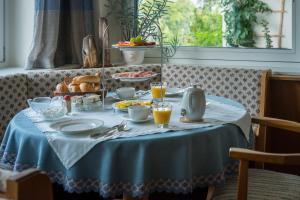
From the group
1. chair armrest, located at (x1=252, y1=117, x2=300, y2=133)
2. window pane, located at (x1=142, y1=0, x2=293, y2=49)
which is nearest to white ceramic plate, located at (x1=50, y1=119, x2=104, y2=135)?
chair armrest, located at (x1=252, y1=117, x2=300, y2=133)

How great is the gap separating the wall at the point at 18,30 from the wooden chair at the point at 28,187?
2.60 metres

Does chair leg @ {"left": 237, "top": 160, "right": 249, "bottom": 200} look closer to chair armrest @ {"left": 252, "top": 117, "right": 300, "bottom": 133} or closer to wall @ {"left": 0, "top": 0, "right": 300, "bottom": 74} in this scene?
chair armrest @ {"left": 252, "top": 117, "right": 300, "bottom": 133}

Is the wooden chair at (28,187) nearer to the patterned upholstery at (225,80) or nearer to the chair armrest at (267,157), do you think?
the chair armrest at (267,157)

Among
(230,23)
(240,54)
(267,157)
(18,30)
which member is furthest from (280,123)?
(18,30)

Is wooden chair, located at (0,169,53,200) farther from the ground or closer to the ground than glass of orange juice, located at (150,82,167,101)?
closer to the ground

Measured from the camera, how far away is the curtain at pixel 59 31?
3.38 m

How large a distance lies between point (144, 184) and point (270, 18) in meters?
2.21

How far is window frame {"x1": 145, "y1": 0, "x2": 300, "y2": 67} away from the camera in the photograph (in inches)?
130

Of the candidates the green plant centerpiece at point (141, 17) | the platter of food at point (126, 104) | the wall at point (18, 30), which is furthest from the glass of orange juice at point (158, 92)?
the wall at point (18, 30)

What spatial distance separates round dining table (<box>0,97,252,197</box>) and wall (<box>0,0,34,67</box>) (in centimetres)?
186

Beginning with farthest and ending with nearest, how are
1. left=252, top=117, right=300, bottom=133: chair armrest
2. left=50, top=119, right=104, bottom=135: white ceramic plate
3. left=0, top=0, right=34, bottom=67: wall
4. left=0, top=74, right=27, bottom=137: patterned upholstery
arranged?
left=0, top=0, right=34, bottom=67: wall, left=0, top=74, right=27, bottom=137: patterned upholstery, left=252, top=117, right=300, bottom=133: chair armrest, left=50, top=119, right=104, bottom=135: white ceramic plate

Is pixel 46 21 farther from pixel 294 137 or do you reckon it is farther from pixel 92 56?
pixel 294 137

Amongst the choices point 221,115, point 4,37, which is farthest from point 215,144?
point 4,37

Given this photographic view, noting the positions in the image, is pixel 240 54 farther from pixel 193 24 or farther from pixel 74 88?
pixel 74 88
